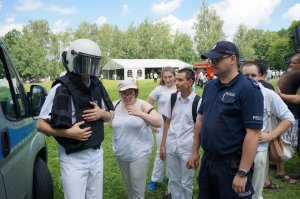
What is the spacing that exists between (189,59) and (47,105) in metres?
78.6

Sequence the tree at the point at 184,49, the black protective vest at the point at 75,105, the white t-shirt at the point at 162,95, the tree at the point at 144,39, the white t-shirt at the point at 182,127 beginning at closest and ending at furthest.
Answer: the black protective vest at the point at 75,105
the white t-shirt at the point at 182,127
the white t-shirt at the point at 162,95
the tree at the point at 144,39
the tree at the point at 184,49

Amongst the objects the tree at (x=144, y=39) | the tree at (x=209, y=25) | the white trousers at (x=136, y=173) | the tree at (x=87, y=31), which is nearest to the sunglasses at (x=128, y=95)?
the white trousers at (x=136, y=173)

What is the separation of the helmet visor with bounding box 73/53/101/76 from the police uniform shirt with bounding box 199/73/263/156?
1.04 m

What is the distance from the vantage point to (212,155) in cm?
313

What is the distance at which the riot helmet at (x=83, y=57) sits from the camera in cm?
296

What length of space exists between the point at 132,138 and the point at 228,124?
1456mm

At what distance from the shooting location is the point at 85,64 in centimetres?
298

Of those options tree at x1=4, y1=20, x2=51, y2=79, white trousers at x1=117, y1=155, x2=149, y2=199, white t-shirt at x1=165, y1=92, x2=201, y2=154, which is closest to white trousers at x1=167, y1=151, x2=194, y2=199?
white t-shirt at x1=165, y1=92, x2=201, y2=154

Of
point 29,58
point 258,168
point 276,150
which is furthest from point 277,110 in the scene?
point 29,58

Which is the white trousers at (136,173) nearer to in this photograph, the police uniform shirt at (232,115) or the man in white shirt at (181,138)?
the man in white shirt at (181,138)

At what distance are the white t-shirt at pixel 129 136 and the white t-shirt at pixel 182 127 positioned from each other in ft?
1.15

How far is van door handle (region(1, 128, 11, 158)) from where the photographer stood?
2.54 metres

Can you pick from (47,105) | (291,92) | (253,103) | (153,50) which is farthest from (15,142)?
(153,50)

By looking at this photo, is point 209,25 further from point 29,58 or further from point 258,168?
point 258,168
